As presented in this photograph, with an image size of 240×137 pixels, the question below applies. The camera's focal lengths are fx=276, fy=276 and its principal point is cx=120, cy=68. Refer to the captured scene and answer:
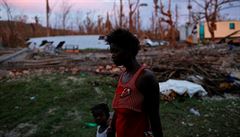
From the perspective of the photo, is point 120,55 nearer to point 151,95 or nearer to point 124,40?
point 124,40

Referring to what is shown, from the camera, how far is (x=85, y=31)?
1462 inches

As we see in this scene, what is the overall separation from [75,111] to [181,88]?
2.43m

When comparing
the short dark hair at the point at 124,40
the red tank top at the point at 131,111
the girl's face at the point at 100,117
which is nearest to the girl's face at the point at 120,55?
the short dark hair at the point at 124,40

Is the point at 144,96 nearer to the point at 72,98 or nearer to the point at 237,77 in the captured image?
the point at 72,98

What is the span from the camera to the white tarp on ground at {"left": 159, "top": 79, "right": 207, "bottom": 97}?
243 inches

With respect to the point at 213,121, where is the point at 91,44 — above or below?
above

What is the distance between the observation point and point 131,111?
1871mm

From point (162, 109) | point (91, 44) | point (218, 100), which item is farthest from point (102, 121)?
point (91, 44)


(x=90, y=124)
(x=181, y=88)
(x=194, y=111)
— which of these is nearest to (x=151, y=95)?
(x=90, y=124)

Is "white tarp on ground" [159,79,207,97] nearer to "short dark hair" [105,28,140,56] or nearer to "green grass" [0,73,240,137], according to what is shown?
"green grass" [0,73,240,137]

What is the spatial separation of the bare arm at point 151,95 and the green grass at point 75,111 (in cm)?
256

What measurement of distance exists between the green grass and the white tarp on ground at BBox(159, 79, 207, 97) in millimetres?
261

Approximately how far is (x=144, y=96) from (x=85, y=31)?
36.0 meters

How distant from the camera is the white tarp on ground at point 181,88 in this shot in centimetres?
618
